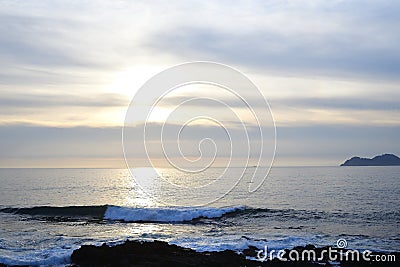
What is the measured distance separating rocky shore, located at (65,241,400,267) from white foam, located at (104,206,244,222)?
17.6 metres

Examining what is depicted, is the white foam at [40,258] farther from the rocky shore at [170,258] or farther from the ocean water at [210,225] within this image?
the rocky shore at [170,258]

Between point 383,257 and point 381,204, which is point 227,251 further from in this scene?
point 381,204

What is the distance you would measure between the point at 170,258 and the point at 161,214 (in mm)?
20646

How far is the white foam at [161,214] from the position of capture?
122 feet

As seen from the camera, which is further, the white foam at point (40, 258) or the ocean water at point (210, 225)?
the ocean water at point (210, 225)

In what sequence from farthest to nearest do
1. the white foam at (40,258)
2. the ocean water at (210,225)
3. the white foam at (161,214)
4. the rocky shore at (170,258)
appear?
the white foam at (161,214) < the ocean water at (210,225) < the white foam at (40,258) < the rocky shore at (170,258)

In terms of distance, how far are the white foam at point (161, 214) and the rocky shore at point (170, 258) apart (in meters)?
17.6

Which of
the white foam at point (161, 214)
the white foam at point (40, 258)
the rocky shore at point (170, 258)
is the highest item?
the rocky shore at point (170, 258)

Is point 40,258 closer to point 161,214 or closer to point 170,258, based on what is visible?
point 170,258

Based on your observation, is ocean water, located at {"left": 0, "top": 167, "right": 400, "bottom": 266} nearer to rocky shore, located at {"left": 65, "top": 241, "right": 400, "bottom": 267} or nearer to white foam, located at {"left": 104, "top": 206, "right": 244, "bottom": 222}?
white foam, located at {"left": 104, "top": 206, "right": 244, "bottom": 222}

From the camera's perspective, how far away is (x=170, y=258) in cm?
1770

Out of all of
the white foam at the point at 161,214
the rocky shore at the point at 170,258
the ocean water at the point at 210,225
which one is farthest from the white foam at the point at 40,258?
the white foam at the point at 161,214

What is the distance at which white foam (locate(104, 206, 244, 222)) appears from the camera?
3719 cm

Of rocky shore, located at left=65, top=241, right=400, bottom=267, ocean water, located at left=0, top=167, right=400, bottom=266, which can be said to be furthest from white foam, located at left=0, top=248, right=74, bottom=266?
rocky shore, located at left=65, top=241, right=400, bottom=267
